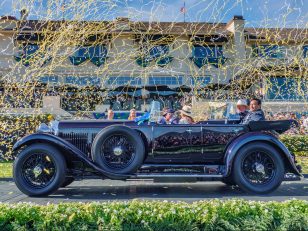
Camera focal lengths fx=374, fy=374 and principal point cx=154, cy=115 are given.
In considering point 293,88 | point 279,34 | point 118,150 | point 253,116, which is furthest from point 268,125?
point 293,88

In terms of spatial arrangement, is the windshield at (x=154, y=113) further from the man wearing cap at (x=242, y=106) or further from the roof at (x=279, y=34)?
the roof at (x=279, y=34)

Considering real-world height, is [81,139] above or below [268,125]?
below

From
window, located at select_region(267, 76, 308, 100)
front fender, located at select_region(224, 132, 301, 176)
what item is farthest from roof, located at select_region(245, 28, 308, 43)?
front fender, located at select_region(224, 132, 301, 176)

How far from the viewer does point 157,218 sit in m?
3.24

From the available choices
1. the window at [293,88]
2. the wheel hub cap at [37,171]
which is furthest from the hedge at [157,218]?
the window at [293,88]

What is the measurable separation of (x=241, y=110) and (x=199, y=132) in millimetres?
1230

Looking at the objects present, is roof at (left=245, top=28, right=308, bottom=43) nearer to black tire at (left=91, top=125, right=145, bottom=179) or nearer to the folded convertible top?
the folded convertible top

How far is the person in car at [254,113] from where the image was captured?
6645mm

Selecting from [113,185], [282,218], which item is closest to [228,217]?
[282,218]

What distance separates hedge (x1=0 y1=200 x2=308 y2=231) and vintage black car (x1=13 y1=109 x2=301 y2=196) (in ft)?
8.62

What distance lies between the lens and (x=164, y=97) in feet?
73.8

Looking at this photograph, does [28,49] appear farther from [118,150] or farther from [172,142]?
[172,142]

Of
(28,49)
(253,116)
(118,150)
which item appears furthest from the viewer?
(28,49)

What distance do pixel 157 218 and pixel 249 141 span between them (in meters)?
3.38
